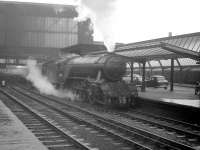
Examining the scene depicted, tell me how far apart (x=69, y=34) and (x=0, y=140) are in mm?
46316

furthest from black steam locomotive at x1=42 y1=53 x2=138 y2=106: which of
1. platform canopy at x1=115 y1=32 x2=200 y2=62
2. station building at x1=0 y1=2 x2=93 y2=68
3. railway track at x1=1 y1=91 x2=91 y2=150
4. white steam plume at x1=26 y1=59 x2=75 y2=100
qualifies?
station building at x1=0 y1=2 x2=93 y2=68

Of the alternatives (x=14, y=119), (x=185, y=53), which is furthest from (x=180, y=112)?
(x=14, y=119)

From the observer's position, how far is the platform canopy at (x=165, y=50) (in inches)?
657

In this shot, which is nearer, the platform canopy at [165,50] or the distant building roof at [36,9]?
the platform canopy at [165,50]

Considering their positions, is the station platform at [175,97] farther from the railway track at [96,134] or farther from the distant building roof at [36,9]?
the distant building roof at [36,9]

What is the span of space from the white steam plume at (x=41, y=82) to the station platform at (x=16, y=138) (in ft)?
35.2

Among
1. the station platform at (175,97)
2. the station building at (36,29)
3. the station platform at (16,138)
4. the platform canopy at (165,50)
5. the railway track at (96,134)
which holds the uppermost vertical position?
the station building at (36,29)

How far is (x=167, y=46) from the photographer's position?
17047 mm

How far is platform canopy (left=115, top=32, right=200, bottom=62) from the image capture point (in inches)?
657

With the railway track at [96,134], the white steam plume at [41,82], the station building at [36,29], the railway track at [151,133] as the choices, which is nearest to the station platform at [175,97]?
the railway track at [151,133]

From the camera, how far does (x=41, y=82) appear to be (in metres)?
30.2

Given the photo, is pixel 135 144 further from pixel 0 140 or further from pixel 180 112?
pixel 180 112

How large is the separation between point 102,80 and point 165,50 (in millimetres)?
4967

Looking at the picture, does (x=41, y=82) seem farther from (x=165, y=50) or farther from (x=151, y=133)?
(x=151, y=133)
